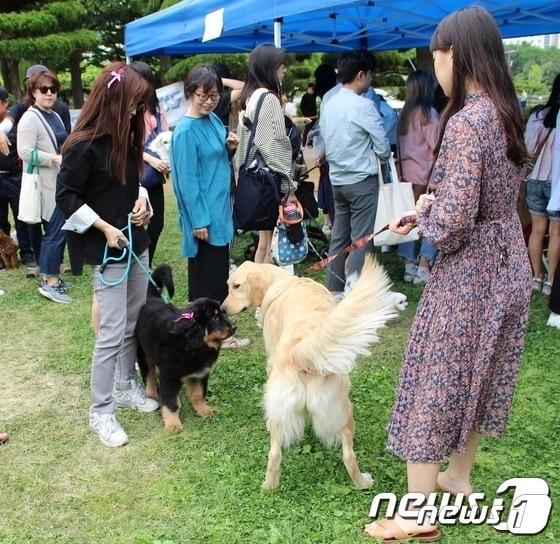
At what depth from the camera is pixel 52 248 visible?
6.04m

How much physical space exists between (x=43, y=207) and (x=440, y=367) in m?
4.79

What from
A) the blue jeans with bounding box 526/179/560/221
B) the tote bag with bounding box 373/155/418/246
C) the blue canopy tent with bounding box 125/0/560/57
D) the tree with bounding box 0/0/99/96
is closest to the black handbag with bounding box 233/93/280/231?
the tote bag with bounding box 373/155/418/246

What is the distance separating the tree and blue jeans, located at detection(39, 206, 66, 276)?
31.3ft

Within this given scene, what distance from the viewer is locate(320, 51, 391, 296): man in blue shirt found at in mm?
4734

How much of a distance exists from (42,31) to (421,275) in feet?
39.8

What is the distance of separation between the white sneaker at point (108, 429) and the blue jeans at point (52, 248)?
290cm

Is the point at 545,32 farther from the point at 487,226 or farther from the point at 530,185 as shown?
the point at 487,226

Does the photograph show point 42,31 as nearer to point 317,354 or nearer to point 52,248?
point 52,248

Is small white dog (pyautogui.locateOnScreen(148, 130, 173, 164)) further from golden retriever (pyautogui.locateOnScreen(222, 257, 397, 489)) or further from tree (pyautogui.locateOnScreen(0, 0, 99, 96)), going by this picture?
tree (pyautogui.locateOnScreen(0, 0, 99, 96))

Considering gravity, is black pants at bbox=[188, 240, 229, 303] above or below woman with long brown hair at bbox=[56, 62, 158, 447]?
below

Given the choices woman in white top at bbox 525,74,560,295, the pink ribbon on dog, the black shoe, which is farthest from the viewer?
the black shoe

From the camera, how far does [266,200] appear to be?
177 inches

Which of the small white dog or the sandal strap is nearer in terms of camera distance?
the sandal strap

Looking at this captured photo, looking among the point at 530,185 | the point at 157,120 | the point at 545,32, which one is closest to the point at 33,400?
the point at 157,120
